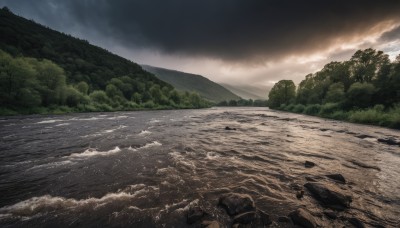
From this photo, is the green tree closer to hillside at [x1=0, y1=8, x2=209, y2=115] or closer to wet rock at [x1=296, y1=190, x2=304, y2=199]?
wet rock at [x1=296, y1=190, x2=304, y2=199]

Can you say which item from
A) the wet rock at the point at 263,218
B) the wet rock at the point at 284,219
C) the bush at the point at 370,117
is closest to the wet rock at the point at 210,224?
the wet rock at the point at 263,218

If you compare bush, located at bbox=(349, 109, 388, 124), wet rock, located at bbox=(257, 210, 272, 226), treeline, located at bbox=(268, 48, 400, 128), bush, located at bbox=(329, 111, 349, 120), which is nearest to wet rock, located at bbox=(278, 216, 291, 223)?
wet rock, located at bbox=(257, 210, 272, 226)

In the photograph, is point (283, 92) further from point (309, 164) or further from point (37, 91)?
point (37, 91)

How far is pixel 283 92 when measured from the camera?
101188 millimetres

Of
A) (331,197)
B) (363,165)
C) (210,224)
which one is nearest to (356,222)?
(331,197)

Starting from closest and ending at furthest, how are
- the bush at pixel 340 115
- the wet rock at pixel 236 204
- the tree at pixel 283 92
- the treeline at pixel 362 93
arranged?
the wet rock at pixel 236 204 → the treeline at pixel 362 93 → the bush at pixel 340 115 → the tree at pixel 283 92

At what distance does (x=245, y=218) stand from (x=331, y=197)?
3.96 metres

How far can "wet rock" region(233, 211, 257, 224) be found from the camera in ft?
18.2

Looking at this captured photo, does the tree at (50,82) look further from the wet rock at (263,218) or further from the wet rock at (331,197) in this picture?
the wet rock at (331,197)

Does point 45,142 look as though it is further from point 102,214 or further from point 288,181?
point 288,181

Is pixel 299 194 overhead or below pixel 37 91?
below

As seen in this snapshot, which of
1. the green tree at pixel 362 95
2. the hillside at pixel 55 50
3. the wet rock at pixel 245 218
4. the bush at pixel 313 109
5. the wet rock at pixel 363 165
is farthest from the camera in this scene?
the hillside at pixel 55 50

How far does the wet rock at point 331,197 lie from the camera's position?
21.3 feet

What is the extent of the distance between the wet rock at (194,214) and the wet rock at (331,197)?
194 inches
